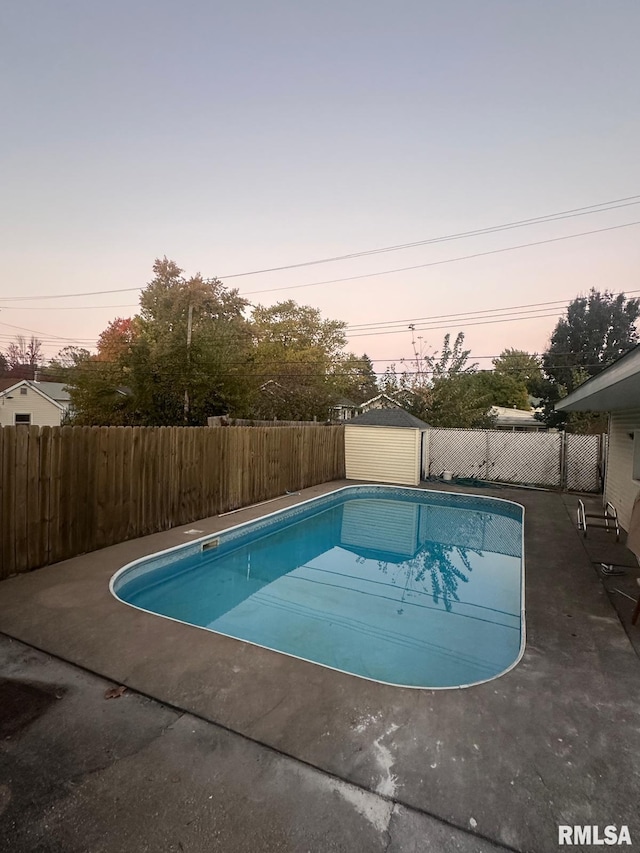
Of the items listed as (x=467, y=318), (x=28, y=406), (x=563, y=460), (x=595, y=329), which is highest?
(x=595, y=329)

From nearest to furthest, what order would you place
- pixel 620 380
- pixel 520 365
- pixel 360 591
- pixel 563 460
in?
1. pixel 620 380
2. pixel 360 591
3. pixel 563 460
4. pixel 520 365

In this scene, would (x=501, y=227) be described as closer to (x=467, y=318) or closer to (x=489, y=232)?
(x=489, y=232)

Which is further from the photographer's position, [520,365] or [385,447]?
[520,365]

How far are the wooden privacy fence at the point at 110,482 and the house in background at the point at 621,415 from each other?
6.13m

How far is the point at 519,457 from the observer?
1381cm

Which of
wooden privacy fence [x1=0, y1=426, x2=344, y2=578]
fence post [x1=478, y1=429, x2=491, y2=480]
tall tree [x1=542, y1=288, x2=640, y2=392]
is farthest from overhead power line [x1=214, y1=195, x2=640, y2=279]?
tall tree [x1=542, y1=288, x2=640, y2=392]

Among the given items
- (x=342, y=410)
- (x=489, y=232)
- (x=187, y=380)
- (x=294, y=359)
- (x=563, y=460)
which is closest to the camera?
(x=563, y=460)

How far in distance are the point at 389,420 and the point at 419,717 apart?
1106 centimetres

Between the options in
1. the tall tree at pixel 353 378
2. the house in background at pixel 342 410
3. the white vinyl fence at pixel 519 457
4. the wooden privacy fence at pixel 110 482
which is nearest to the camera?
the wooden privacy fence at pixel 110 482

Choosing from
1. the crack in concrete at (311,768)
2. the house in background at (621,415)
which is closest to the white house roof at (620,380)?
the house in background at (621,415)

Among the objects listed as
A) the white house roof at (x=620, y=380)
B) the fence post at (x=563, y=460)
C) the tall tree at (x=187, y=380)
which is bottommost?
the fence post at (x=563, y=460)

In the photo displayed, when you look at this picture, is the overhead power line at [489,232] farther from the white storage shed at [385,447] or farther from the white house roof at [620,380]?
the white house roof at [620,380]

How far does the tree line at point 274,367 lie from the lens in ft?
53.8

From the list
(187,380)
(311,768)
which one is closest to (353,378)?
(187,380)
